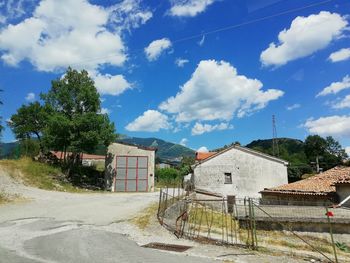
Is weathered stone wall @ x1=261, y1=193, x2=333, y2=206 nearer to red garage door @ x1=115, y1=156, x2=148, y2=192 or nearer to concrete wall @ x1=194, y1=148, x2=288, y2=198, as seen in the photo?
concrete wall @ x1=194, y1=148, x2=288, y2=198

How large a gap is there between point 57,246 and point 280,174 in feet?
96.5

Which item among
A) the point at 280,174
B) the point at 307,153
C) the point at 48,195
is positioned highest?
the point at 307,153

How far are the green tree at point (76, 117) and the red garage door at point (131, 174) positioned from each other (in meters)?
4.09

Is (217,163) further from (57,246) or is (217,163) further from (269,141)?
(269,141)

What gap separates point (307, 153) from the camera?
78750 mm

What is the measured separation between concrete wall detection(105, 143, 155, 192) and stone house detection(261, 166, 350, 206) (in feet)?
42.6

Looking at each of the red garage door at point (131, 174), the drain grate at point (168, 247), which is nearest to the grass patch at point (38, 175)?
the red garage door at point (131, 174)

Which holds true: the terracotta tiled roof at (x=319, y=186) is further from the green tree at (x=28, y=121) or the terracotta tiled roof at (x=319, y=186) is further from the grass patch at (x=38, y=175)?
the green tree at (x=28, y=121)

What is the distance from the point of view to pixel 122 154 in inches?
1448

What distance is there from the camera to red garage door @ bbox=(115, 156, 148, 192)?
36.1 metres

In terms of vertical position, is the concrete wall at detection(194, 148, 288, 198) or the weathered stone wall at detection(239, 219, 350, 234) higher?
the concrete wall at detection(194, 148, 288, 198)

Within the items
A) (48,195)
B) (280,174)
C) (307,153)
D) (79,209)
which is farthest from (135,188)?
(307,153)

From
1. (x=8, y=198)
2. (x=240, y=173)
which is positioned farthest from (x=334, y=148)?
(x=8, y=198)

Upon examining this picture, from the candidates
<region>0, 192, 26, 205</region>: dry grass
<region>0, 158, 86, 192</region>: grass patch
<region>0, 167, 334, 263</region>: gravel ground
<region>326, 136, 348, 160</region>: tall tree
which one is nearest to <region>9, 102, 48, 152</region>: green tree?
<region>0, 158, 86, 192</region>: grass patch
